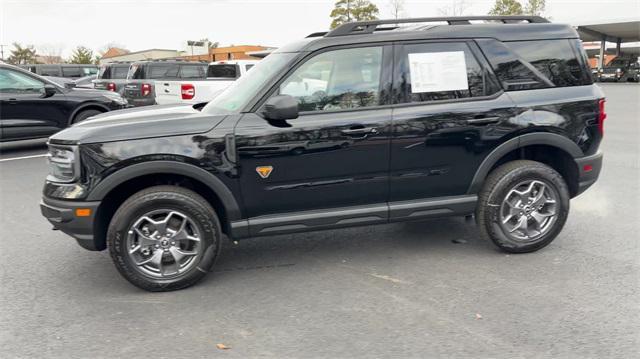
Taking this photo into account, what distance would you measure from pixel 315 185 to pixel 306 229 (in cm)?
36

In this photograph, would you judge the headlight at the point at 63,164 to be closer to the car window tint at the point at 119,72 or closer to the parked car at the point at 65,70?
the car window tint at the point at 119,72

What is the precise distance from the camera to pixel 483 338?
3.05 m

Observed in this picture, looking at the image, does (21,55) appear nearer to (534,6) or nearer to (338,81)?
(534,6)

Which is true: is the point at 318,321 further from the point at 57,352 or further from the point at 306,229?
the point at 57,352

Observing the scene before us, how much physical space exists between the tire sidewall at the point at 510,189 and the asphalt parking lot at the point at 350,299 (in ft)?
0.40

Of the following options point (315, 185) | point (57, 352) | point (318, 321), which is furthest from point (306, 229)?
point (57, 352)

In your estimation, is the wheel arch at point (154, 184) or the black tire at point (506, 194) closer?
the wheel arch at point (154, 184)

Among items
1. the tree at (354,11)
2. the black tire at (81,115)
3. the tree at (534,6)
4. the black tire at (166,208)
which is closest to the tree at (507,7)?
the tree at (534,6)

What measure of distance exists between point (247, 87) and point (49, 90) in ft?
24.2

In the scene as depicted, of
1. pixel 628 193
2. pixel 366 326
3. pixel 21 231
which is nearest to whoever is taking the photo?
pixel 366 326

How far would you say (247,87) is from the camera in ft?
13.5

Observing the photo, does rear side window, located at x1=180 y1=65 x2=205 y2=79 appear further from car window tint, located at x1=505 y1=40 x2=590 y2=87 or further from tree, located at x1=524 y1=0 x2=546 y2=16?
tree, located at x1=524 y1=0 x2=546 y2=16

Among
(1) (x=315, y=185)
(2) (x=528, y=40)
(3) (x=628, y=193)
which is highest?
(2) (x=528, y=40)

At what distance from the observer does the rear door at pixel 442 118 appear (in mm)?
4051
